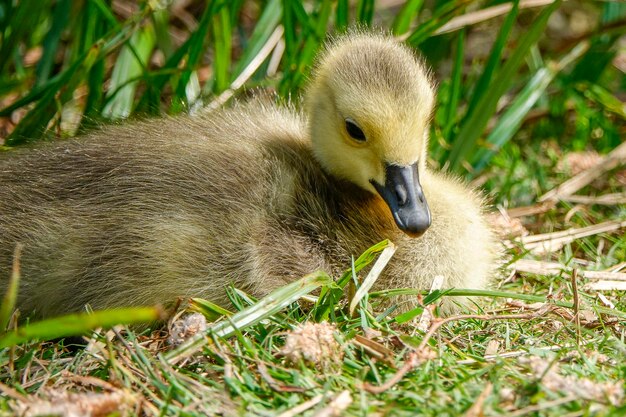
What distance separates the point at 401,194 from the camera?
6.52 ft

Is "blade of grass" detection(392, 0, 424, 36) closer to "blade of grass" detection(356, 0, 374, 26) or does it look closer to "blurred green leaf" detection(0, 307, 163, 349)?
"blade of grass" detection(356, 0, 374, 26)

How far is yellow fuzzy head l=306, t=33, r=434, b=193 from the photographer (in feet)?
6.61

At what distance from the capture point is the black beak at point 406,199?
6.40 feet

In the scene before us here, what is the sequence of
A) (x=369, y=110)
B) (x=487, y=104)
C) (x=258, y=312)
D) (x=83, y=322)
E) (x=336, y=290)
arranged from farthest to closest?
(x=487, y=104) → (x=369, y=110) → (x=336, y=290) → (x=258, y=312) → (x=83, y=322)

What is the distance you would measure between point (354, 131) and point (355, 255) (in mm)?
282

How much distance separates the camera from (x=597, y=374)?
1640mm

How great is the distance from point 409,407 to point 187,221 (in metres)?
0.68

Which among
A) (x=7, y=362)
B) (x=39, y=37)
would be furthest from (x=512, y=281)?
(x=39, y=37)

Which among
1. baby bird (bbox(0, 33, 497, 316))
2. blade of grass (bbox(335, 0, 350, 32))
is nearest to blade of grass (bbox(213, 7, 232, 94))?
blade of grass (bbox(335, 0, 350, 32))

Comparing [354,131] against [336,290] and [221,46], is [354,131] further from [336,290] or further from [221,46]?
[221,46]

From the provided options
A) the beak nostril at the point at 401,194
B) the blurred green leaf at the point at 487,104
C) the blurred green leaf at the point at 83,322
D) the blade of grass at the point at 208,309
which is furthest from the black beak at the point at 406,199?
the blurred green leaf at the point at 487,104

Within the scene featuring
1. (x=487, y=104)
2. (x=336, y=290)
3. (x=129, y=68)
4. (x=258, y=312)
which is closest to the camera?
(x=258, y=312)

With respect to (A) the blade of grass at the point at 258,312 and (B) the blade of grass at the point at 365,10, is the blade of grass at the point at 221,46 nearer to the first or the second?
(B) the blade of grass at the point at 365,10

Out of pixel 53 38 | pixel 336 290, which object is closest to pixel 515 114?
pixel 336 290
